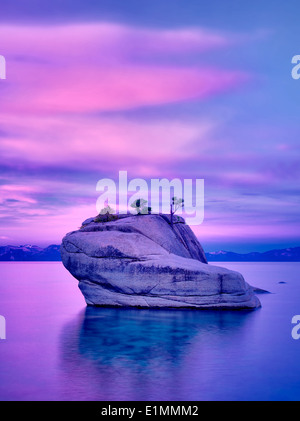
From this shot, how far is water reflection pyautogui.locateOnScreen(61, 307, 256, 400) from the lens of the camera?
14.6m

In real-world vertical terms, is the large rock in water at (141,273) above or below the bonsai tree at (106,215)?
below

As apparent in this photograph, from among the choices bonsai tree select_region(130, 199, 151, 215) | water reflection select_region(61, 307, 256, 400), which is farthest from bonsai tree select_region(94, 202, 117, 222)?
water reflection select_region(61, 307, 256, 400)

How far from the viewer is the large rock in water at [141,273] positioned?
3047 centimetres

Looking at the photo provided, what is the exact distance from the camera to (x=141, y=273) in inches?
1209

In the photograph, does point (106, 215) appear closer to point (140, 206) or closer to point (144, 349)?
point (140, 206)

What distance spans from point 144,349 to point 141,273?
10483 mm

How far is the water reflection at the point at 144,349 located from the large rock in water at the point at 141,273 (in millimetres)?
915

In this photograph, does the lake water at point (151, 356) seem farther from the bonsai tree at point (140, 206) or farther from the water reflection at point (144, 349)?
the bonsai tree at point (140, 206)

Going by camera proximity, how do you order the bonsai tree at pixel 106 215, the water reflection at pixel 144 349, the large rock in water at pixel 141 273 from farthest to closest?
the bonsai tree at pixel 106 215, the large rock in water at pixel 141 273, the water reflection at pixel 144 349

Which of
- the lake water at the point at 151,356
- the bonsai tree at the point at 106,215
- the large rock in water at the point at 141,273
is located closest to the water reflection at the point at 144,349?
the lake water at the point at 151,356

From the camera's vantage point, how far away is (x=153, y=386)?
14523mm

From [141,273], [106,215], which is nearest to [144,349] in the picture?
[141,273]
